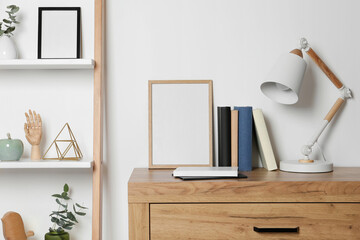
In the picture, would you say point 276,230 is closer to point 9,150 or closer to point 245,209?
point 245,209

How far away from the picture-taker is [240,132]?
1749mm

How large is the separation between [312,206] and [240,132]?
1.34ft

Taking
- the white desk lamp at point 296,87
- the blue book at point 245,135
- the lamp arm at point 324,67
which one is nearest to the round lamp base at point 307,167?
the white desk lamp at point 296,87

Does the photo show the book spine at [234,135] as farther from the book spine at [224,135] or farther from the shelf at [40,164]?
the shelf at [40,164]

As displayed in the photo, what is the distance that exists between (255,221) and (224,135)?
15.5 inches

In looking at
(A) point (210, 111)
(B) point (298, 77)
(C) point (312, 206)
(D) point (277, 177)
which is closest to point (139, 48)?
(A) point (210, 111)

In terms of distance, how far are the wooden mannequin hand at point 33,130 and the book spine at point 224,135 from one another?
0.72m

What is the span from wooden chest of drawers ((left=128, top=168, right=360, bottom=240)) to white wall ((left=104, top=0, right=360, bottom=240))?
1.46ft

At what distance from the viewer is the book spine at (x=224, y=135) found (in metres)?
1.76

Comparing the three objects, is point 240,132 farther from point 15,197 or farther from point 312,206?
point 15,197

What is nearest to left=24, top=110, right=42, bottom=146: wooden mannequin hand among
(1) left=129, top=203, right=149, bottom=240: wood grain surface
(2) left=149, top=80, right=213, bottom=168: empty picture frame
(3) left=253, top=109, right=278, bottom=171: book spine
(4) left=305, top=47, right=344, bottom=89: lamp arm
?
(2) left=149, top=80, right=213, bottom=168: empty picture frame

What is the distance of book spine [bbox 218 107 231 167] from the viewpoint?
5.77ft

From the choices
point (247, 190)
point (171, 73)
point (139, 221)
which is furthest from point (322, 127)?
point (139, 221)

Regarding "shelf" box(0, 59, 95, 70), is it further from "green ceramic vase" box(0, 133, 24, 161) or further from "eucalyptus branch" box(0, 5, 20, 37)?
"green ceramic vase" box(0, 133, 24, 161)
